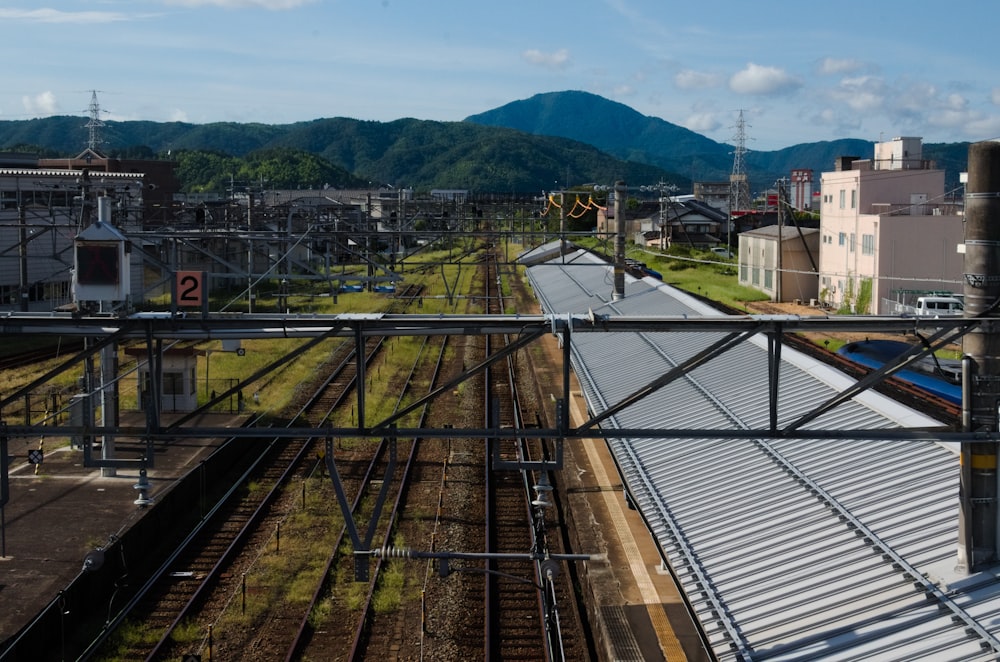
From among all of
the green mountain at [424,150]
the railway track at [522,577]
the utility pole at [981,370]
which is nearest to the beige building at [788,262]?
the railway track at [522,577]

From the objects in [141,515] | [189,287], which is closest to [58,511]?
[141,515]

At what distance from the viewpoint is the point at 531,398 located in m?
16.7

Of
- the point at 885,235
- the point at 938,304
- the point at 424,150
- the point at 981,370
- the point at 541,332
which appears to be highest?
the point at 424,150

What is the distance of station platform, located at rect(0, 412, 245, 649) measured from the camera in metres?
7.82

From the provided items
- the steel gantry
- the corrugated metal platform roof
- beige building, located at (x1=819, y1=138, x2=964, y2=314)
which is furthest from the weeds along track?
beige building, located at (x1=819, y1=138, x2=964, y2=314)

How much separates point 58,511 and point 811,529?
287 inches

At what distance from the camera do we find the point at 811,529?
6043 mm

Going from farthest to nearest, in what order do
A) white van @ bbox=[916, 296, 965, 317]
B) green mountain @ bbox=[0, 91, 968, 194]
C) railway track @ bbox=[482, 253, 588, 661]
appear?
green mountain @ bbox=[0, 91, 968, 194]
white van @ bbox=[916, 296, 965, 317]
railway track @ bbox=[482, 253, 588, 661]

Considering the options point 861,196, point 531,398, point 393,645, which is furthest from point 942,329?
point 861,196

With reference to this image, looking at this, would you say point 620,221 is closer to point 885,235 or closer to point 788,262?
point 885,235

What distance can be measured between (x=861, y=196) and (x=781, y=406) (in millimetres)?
18843

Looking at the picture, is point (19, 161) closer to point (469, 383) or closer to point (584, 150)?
point (469, 383)

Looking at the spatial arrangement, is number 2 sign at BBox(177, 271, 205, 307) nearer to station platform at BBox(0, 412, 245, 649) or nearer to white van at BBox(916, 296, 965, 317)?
station platform at BBox(0, 412, 245, 649)

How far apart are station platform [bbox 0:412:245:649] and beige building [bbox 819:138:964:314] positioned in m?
17.1
